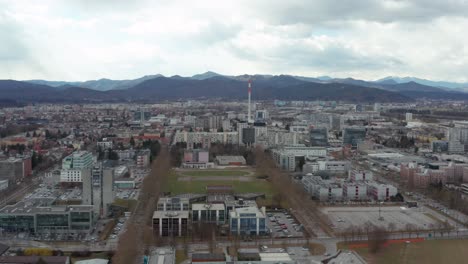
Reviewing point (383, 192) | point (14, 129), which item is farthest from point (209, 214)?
point (14, 129)

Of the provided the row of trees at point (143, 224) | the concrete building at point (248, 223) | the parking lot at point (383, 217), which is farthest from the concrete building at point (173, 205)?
the parking lot at point (383, 217)

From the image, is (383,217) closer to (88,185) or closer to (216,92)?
(88,185)

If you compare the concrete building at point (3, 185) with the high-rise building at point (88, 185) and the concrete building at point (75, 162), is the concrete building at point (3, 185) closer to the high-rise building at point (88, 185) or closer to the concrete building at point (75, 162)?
the concrete building at point (75, 162)

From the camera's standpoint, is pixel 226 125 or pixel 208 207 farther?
pixel 226 125

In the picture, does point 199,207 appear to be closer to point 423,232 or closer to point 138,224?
point 138,224

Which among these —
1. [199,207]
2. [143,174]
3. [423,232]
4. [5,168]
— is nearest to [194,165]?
[143,174]

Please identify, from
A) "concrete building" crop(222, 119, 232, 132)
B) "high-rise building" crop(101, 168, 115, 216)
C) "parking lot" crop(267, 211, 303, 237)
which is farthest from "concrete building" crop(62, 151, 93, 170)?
"concrete building" crop(222, 119, 232, 132)
